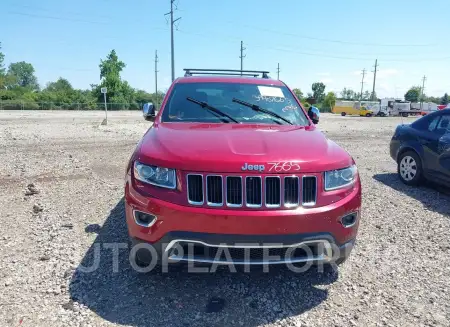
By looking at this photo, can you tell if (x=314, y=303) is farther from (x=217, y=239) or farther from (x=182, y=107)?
(x=182, y=107)

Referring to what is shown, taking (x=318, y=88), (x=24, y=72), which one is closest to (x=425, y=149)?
(x=318, y=88)

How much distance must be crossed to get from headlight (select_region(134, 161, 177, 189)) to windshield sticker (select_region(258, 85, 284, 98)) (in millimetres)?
2060

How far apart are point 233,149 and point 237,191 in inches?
14.2

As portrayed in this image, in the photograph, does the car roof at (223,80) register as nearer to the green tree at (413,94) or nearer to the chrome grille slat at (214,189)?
the chrome grille slat at (214,189)

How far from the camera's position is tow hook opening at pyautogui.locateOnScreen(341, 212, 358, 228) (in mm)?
2722

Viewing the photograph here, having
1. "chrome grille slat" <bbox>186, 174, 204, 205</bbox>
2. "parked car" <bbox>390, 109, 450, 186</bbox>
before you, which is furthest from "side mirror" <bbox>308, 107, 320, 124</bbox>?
"parked car" <bbox>390, 109, 450, 186</bbox>

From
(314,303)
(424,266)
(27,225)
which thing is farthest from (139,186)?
(424,266)

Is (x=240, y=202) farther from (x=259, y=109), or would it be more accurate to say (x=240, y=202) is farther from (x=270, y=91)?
(x=270, y=91)

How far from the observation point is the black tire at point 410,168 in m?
6.49

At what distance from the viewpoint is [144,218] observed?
104 inches

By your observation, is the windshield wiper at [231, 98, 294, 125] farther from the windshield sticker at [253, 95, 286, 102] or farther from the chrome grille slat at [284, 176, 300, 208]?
the chrome grille slat at [284, 176, 300, 208]

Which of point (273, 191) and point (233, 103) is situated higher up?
point (233, 103)

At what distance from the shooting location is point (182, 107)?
3994 millimetres

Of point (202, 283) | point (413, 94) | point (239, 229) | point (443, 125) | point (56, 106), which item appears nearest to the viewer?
point (239, 229)
